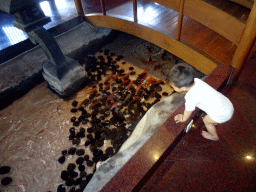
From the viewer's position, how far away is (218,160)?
209 centimetres

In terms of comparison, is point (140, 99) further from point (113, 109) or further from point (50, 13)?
point (50, 13)

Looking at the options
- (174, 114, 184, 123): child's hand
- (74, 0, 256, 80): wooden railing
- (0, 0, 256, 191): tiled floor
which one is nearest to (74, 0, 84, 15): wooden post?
(74, 0, 256, 80): wooden railing

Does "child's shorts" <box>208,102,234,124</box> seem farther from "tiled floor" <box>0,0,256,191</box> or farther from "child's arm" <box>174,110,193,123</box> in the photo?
"tiled floor" <box>0,0,256,191</box>

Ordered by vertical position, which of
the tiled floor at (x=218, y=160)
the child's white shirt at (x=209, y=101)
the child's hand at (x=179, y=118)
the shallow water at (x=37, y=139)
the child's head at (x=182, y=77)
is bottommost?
the shallow water at (x=37, y=139)

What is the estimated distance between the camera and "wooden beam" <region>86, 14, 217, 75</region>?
10.4ft

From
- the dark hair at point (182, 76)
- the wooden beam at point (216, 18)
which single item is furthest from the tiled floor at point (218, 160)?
the wooden beam at point (216, 18)

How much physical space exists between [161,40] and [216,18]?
121cm

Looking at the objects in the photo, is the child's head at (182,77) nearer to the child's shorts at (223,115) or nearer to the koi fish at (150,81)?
the child's shorts at (223,115)

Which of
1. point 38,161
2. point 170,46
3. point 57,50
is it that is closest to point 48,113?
point 38,161

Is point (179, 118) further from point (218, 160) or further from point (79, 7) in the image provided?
point (79, 7)

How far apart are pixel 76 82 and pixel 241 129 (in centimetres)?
376

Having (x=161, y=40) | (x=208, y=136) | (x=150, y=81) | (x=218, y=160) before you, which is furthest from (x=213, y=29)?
(x=150, y=81)

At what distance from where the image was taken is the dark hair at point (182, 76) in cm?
195

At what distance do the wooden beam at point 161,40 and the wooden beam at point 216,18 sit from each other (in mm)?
517
